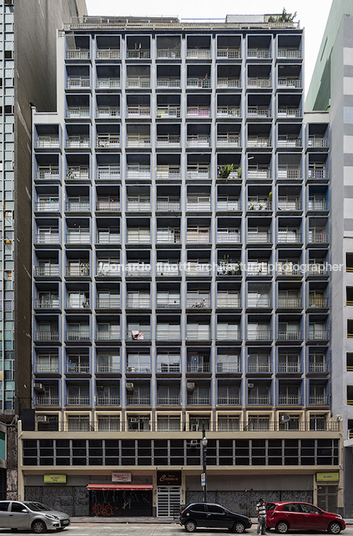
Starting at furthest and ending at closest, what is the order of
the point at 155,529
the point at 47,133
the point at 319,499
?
the point at 47,133, the point at 319,499, the point at 155,529

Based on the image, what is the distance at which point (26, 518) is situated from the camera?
97.8ft

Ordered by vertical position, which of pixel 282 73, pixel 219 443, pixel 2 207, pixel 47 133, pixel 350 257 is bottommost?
pixel 219 443

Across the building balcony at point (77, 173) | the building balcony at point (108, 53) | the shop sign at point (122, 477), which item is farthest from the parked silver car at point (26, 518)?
the building balcony at point (108, 53)

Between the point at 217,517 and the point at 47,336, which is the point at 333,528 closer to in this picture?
the point at 217,517

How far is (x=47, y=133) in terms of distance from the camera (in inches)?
2042

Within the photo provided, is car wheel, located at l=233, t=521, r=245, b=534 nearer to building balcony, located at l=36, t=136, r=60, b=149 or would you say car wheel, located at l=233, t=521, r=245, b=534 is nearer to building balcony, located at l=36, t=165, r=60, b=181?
building balcony, located at l=36, t=165, r=60, b=181

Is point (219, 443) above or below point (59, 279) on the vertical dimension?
below

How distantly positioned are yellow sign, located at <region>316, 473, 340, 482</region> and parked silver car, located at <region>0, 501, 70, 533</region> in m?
22.4

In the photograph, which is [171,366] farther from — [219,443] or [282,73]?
[282,73]

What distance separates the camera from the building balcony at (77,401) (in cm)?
4759

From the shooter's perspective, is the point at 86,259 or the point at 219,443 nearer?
the point at 219,443

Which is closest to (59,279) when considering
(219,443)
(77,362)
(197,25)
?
(77,362)

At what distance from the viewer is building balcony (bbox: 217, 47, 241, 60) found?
2074 inches

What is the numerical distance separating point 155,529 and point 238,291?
2196 centimetres
